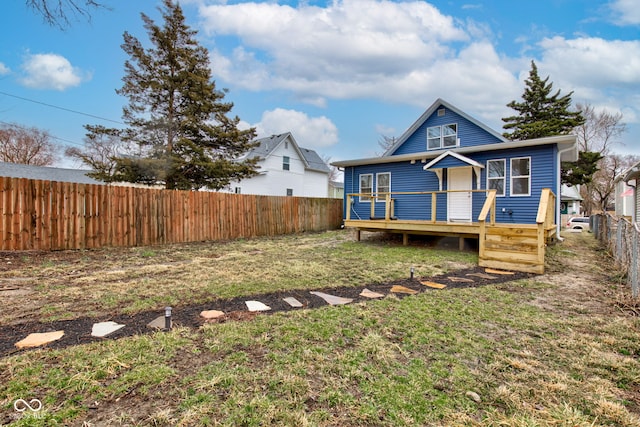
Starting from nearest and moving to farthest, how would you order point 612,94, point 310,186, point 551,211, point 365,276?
point 365,276 < point 551,211 < point 612,94 < point 310,186

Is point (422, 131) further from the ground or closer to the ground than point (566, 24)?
closer to the ground

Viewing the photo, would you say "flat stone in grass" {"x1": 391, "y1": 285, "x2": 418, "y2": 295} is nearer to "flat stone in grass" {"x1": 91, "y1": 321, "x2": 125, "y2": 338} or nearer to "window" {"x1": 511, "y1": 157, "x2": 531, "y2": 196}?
"flat stone in grass" {"x1": 91, "y1": 321, "x2": 125, "y2": 338}

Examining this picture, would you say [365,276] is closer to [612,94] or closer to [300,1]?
[300,1]

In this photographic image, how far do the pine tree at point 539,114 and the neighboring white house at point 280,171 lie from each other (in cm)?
1593

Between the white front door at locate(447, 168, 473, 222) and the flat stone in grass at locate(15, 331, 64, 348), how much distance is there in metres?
10.8

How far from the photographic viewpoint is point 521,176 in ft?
31.9

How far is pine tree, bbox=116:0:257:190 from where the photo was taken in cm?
1446

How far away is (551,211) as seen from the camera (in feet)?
30.2

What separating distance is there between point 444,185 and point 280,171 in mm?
15618

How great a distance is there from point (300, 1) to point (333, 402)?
12811mm

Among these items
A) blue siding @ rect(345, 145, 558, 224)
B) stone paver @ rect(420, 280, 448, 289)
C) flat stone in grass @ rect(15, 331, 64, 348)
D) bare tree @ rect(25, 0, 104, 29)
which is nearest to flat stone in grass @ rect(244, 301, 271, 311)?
flat stone in grass @ rect(15, 331, 64, 348)

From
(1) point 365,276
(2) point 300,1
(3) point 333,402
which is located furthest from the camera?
(2) point 300,1

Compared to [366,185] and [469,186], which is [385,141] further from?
[469,186]

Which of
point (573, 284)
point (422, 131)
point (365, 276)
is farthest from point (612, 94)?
point (365, 276)
